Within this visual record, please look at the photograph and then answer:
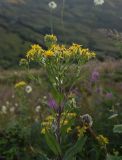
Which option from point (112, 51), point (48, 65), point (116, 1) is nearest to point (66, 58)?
point (48, 65)

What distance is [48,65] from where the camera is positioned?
4.28 metres

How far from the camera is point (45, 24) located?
138 meters

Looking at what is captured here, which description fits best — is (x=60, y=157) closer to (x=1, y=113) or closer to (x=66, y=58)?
(x=66, y=58)

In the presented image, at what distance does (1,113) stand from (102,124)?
12.1ft

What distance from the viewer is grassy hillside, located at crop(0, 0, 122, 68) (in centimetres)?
11694

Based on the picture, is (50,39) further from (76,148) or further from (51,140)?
(76,148)

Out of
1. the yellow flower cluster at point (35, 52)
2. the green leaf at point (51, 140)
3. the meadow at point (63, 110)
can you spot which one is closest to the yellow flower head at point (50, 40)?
the meadow at point (63, 110)

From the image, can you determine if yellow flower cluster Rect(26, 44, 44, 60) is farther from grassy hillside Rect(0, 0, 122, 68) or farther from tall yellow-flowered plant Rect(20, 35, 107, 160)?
grassy hillside Rect(0, 0, 122, 68)

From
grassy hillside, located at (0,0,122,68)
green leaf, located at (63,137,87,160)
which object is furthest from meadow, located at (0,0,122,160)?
grassy hillside, located at (0,0,122,68)

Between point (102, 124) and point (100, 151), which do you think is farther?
point (102, 124)

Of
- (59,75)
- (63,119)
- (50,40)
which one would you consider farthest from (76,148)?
(50,40)

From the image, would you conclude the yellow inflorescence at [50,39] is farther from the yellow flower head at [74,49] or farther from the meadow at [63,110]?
the yellow flower head at [74,49]

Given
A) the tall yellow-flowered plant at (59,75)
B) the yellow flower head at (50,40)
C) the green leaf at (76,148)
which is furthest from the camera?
the yellow flower head at (50,40)

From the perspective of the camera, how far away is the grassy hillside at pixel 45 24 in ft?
384
